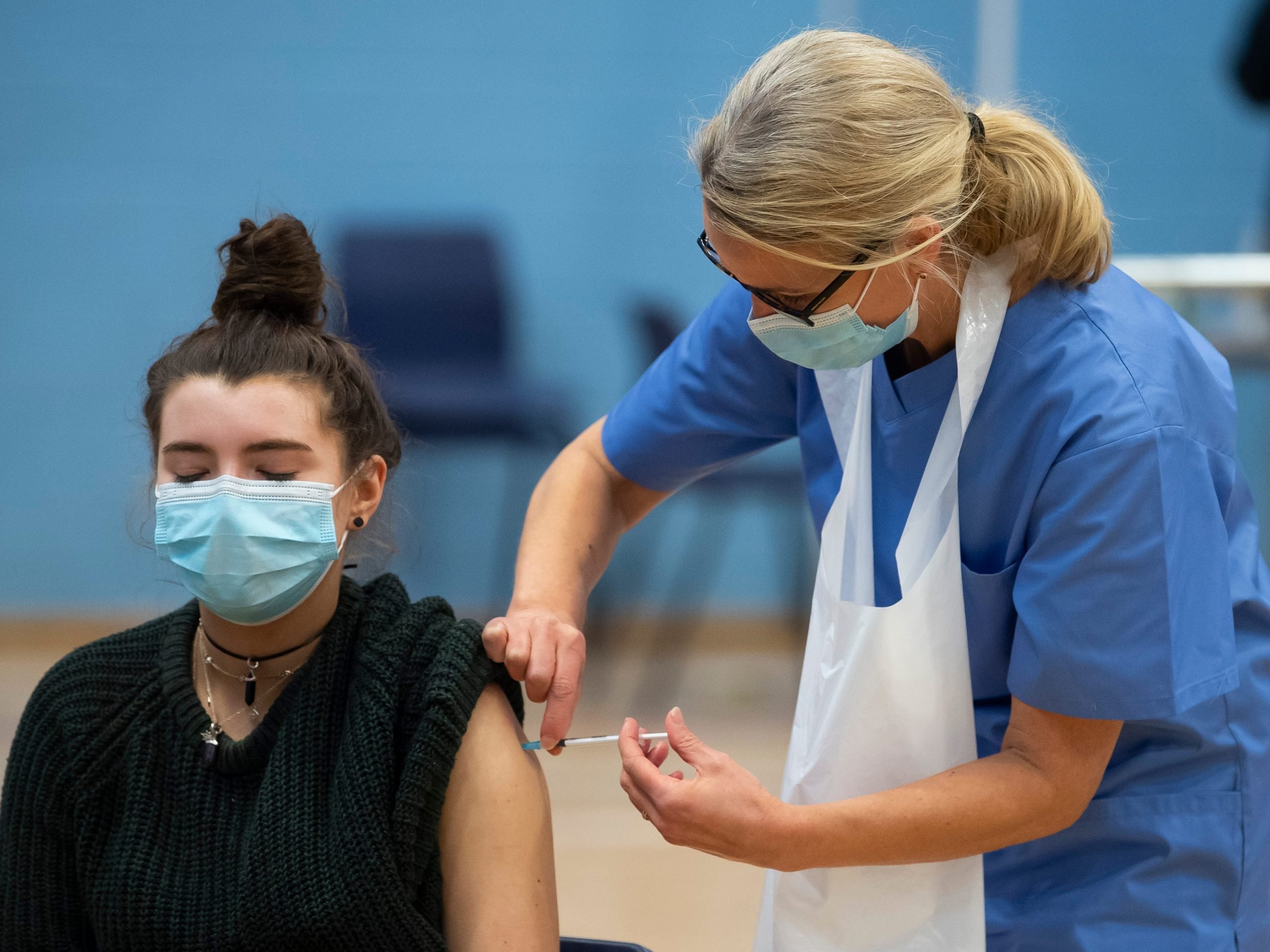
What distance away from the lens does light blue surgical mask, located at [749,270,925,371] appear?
3.95 feet

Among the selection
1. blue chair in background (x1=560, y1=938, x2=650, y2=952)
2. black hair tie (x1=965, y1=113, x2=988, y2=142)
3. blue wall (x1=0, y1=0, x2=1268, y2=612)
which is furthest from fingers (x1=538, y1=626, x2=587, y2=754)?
blue wall (x1=0, y1=0, x2=1268, y2=612)

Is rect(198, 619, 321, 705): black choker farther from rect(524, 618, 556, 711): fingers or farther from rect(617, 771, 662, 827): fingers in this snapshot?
rect(617, 771, 662, 827): fingers

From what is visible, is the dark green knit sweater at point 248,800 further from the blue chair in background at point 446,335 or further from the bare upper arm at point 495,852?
the blue chair in background at point 446,335

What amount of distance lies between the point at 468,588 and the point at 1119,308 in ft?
9.77

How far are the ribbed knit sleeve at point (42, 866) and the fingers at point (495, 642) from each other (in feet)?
1.46

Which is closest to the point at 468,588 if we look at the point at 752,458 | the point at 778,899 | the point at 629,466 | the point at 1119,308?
the point at 752,458

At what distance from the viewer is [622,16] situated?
383 centimetres

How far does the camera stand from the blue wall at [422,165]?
3725 millimetres

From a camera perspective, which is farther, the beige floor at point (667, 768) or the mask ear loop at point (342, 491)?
the beige floor at point (667, 768)

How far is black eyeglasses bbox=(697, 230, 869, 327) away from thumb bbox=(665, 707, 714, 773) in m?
0.39

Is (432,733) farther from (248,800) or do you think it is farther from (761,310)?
(761,310)

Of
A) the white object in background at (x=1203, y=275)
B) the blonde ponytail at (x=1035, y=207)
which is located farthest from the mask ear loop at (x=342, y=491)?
the white object in background at (x=1203, y=275)

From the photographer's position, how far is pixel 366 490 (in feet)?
4.62

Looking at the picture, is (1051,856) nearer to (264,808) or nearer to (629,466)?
(629,466)
